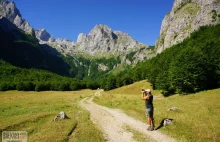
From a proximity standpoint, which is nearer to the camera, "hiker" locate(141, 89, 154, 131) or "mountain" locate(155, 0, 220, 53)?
"hiker" locate(141, 89, 154, 131)

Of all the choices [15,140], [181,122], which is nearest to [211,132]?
[181,122]

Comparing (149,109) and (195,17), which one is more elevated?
(195,17)

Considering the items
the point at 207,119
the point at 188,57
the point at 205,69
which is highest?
the point at 188,57

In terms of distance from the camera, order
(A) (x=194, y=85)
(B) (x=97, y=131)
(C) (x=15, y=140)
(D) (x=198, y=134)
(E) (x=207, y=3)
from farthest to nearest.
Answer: (E) (x=207, y=3) → (A) (x=194, y=85) → (B) (x=97, y=131) → (C) (x=15, y=140) → (D) (x=198, y=134)

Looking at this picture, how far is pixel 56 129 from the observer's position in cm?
2211

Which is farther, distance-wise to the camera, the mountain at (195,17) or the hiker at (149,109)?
the mountain at (195,17)

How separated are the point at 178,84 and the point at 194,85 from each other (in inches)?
188

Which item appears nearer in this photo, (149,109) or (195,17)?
(149,109)

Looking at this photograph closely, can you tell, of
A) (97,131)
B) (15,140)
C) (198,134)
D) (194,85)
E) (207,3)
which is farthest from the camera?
(207,3)

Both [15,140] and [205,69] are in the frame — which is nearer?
[15,140]

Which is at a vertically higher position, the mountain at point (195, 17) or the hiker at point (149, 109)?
the mountain at point (195, 17)

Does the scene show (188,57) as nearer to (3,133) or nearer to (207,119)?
(207,119)

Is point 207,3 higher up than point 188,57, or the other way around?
point 207,3

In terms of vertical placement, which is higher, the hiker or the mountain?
the mountain
